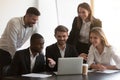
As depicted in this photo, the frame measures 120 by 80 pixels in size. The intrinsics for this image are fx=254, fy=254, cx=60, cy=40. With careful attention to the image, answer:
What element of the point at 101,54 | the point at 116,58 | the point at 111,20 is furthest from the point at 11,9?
the point at 116,58

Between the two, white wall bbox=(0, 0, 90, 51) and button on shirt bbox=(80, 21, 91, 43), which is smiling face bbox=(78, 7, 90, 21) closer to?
button on shirt bbox=(80, 21, 91, 43)

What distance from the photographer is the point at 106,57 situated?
10.6ft

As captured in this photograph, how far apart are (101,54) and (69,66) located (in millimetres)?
709

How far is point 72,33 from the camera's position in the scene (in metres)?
3.75

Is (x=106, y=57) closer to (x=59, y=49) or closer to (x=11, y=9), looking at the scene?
(x=59, y=49)

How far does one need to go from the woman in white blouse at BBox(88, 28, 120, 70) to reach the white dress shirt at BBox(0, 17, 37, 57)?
88cm

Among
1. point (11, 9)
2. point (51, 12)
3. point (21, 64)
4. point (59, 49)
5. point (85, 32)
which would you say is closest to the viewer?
point (21, 64)

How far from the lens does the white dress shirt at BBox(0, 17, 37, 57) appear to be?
3357 mm

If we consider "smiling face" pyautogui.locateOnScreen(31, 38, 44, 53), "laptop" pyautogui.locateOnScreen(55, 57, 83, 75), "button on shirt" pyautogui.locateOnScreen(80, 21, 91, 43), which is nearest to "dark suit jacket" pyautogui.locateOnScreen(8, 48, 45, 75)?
"smiling face" pyautogui.locateOnScreen(31, 38, 44, 53)

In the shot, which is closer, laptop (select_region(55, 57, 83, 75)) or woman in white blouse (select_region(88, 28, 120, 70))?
laptop (select_region(55, 57, 83, 75))

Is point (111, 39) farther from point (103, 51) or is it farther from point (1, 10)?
point (1, 10)

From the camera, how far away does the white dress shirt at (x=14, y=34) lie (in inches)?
132

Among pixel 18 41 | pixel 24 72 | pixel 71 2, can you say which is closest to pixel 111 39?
pixel 71 2

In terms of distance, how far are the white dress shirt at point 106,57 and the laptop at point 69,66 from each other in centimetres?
52
